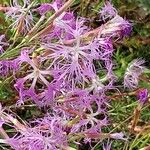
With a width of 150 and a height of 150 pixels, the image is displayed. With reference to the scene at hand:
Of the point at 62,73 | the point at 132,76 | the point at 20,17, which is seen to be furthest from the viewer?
the point at 132,76

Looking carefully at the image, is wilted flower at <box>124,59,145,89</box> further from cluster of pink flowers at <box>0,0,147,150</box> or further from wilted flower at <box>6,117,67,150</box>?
wilted flower at <box>6,117,67,150</box>

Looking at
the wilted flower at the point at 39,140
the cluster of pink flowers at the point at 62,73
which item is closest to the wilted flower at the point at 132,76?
the cluster of pink flowers at the point at 62,73

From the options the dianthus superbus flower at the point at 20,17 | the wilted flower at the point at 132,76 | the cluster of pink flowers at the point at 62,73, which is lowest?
the wilted flower at the point at 132,76

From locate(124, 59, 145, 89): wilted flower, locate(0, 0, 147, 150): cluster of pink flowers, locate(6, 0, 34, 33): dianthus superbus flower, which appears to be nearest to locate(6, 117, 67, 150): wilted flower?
locate(0, 0, 147, 150): cluster of pink flowers

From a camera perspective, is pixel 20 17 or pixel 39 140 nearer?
pixel 39 140

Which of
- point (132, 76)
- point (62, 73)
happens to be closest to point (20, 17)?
point (62, 73)

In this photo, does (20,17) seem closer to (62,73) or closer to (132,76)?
(62,73)

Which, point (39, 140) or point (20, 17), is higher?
point (20, 17)

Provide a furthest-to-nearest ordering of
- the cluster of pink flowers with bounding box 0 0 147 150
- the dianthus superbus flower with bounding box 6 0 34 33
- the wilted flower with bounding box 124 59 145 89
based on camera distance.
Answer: the wilted flower with bounding box 124 59 145 89 → the dianthus superbus flower with bounding box 6 0 34 33 → the cluster of pink flowers with bounding box 0 0 147 150

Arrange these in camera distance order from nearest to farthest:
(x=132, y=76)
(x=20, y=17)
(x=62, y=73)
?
(x=62, y=73), (x=20, y=17), (x=132, y=76)

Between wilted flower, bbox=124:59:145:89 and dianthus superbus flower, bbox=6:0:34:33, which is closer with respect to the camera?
dianthus superbus flower, bbox=6:0:34:33

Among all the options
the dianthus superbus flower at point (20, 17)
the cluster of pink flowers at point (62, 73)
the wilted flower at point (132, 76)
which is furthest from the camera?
the wilted flower at point (132, 76)

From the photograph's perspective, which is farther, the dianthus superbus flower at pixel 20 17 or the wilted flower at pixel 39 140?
the dianthus superbus flower at pixel 20 17

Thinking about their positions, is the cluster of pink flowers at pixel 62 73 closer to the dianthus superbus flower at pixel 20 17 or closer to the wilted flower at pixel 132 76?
the dianthus superbus flower at pixel 20 17
